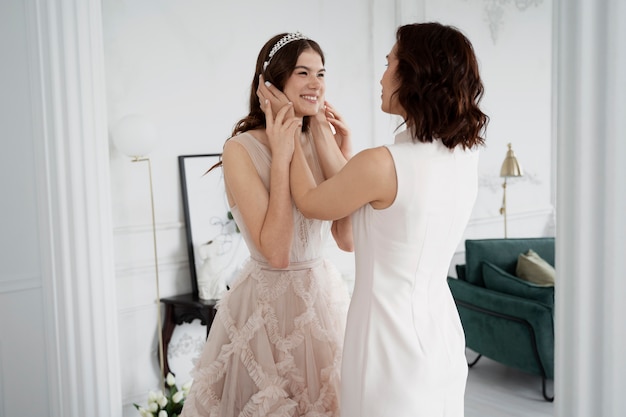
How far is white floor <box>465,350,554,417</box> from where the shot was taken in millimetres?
3934

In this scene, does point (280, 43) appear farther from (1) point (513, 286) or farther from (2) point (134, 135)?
(1) point (513, 286)

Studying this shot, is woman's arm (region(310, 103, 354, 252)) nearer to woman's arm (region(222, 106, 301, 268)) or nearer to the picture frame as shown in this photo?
woman's arm (region(222, 106, 301, 268))

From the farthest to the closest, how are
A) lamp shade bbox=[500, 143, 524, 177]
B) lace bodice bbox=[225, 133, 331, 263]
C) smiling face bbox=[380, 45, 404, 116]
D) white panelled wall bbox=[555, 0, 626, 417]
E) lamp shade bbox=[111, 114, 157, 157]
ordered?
lamp shade bbox=[500, 143, 524, 177] < lamp shade bbox=[111, 114, 157, 157] < lace bodice bbox=[225, 133, 331, 263] < smiling face bbox=[380, 45, 404, 116] < white panelled wall bbox=[555, 0, 626, 417]

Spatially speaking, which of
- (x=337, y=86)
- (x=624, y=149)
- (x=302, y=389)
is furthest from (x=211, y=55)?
(x=624, y=149)

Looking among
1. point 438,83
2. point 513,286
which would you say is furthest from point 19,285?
point 513,286

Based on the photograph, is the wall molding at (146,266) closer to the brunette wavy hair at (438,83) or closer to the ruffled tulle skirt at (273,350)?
the ruffled tulle skirt at (273,350)

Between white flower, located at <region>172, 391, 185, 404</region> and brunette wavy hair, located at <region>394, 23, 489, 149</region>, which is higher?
brunette wavy hair, located at <region>394, 23, 489, 149</region>

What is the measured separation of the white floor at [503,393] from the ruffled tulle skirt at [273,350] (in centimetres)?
243

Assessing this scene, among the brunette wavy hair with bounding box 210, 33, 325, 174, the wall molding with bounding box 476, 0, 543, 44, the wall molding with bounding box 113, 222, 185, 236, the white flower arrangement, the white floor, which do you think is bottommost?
the white floor

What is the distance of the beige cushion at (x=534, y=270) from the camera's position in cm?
448

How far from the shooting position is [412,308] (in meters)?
1.55

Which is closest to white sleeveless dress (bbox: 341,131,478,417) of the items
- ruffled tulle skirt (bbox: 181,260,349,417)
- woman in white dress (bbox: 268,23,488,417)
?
woman in white dress (bbox: 268,23,488,417)

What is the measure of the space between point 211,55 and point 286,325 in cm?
269

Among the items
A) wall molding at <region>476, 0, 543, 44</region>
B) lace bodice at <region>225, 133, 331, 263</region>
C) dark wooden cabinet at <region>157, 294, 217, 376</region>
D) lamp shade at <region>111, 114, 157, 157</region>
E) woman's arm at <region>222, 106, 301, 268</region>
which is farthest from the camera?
wall molding at <region>476, 0, 543, 44</region>
